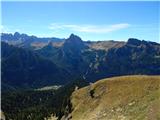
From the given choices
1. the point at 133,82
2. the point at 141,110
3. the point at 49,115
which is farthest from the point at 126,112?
the point at 49,115

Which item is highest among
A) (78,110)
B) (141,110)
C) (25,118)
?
(141,110)

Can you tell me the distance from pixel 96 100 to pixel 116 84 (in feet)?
31.3

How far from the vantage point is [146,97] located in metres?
89.4

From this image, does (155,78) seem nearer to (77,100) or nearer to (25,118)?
(77,100)

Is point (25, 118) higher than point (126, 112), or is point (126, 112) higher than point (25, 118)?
point (126, 112)

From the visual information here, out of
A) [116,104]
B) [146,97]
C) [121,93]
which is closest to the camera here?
[146,97]

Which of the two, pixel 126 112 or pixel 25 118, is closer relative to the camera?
pixel 126 112

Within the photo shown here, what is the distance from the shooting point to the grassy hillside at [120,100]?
81.8m

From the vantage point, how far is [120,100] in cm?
9662

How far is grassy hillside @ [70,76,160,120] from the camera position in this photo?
81.8 metres

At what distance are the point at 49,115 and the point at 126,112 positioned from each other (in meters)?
77.5

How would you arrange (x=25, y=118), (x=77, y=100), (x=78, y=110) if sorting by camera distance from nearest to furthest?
1. (x=78, y=110)
2. (x=77, y=100)
3. (x=25, y=118)

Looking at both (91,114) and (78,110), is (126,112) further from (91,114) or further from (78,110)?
(78,110)

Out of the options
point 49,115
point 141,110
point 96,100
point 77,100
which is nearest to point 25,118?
point 49,115
